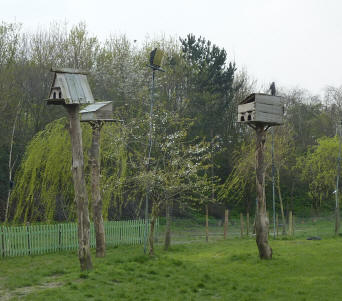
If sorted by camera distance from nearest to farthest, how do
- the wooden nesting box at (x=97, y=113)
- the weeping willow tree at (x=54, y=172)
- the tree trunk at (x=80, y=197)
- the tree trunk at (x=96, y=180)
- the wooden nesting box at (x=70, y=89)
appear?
the tree trunk at (x=80, y=197), the wooden nesting box at (x=70, y=89), the wooden nesting box at (x=97, y=113), the tree trunk at (x=96, y=180), the weeping willow tree at (x=54, y=172)

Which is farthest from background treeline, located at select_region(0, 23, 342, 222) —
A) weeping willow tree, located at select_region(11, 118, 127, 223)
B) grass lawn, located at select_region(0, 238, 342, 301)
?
grass lawn, located at select_region(0, 238, 342, 301)

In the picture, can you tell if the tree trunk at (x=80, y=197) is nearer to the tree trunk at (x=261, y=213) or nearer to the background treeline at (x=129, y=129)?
the tree trunk at (x=261, y=213)

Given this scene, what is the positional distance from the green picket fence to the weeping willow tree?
4.83 ft

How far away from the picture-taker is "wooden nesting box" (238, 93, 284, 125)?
15.7m

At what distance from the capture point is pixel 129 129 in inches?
1022

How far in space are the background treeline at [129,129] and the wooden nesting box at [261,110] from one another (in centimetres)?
604

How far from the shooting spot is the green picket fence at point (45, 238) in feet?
60.1

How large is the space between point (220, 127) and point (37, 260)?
73.4ft

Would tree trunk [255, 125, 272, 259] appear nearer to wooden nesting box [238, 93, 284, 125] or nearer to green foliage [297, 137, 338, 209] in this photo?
wooden nesting box [238, 93, 284, 125]

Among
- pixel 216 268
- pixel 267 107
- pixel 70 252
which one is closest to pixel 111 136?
pixel 70 252

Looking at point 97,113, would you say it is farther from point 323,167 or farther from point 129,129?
point 323,167

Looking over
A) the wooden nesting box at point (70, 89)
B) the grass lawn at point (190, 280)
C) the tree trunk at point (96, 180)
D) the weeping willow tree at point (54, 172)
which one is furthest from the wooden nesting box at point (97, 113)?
the weeping willow tree at point (54, 172)

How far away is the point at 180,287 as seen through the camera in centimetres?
1060

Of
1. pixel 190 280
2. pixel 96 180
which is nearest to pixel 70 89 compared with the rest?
pixel 96 180
